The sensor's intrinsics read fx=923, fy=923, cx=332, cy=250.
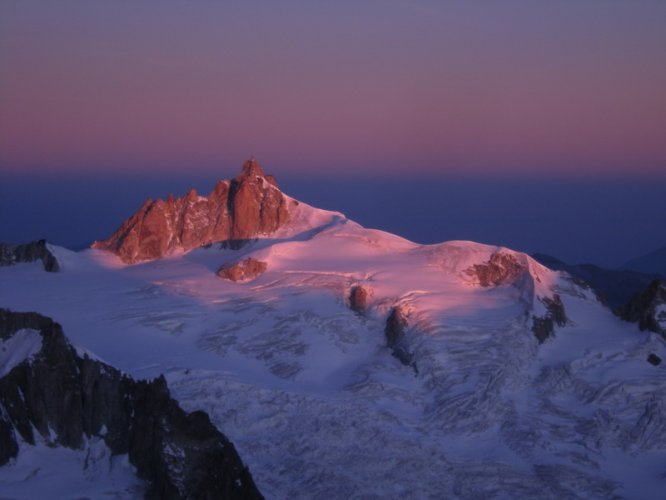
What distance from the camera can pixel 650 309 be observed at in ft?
202

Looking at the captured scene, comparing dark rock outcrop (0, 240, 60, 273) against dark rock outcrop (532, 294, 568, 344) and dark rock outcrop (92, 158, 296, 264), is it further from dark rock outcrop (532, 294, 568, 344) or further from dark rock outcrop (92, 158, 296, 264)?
dark rock outcrop (532, 294, 568, 344)

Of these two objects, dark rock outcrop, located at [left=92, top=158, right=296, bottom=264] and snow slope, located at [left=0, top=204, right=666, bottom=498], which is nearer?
snow slope, located at [left=0, top=204, right=666, bottom=498]

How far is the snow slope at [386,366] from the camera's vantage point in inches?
1887

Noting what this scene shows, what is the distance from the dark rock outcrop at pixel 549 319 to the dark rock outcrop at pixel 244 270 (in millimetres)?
20782

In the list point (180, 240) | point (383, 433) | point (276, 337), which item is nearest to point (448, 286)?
point (276, 337)

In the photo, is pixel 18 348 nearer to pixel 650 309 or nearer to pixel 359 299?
pixel 359 299

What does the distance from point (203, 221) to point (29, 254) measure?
48.2ft

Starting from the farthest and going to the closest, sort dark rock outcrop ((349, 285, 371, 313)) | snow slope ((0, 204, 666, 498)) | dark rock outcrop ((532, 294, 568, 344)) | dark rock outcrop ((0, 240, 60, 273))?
dark rock outcrop ((0, 240, 60, 273))
dark rock outcrop ((349, 285, 371, 313))
dark rock outcrop ((532, 294, 568, 344))
snow slope ((0, 204, 666, 498))

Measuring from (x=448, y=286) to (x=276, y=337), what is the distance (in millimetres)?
13845

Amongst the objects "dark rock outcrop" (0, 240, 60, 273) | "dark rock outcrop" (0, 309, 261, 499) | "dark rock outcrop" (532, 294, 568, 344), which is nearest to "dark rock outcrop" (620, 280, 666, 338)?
"dark rock outcrop" (532, 294, 568, 344)

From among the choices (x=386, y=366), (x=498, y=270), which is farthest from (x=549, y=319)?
(x=386, y=366)

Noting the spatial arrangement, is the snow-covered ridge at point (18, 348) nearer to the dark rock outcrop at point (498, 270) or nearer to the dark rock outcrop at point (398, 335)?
the dark rock outcrop at point (398, 335)

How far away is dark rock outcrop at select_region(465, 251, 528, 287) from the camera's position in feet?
221

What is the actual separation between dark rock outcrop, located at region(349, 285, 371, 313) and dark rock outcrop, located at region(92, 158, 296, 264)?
17.4 meters
